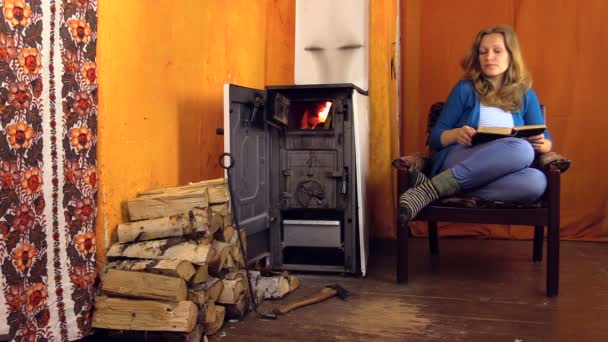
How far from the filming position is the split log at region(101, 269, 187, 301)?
5.78ft

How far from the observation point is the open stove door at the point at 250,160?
7.91 ft

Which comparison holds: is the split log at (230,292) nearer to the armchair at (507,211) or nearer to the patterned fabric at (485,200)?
the armchair at (507,211)

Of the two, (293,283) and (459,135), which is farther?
(459,135)

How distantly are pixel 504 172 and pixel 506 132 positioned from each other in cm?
19

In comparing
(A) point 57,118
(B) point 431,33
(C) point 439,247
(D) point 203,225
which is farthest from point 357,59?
(A) point 57,118

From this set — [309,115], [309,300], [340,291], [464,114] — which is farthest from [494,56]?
[309,300]

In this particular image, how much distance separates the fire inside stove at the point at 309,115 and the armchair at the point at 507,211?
44 cm

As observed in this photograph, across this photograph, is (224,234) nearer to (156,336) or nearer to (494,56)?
(156,336)

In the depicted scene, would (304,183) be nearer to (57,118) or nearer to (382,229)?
(382,229)

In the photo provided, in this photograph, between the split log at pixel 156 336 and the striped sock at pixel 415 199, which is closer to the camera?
the split log at pixel 156 336

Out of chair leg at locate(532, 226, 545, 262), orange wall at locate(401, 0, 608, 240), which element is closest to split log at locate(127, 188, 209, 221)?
chair leg at locate(532, 226, 545, 262)

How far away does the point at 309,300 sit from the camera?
2.26m

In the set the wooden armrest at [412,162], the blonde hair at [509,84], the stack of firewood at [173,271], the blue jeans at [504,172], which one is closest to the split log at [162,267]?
the stack of firewood at [173,271]

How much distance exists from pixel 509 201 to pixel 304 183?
0.93 m
